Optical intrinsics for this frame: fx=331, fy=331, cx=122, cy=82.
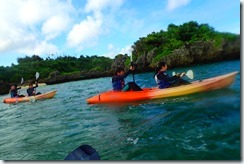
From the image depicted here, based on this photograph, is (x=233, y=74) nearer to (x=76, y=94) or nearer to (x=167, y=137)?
(x=167, y=137)

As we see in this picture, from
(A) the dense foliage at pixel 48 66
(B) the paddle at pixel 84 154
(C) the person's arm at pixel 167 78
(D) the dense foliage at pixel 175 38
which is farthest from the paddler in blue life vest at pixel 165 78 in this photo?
(B) the paddle at pixel 84 154

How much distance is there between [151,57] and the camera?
2.59m

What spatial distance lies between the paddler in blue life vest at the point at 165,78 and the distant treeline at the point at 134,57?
0.10m

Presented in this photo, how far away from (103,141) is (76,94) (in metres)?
1.33

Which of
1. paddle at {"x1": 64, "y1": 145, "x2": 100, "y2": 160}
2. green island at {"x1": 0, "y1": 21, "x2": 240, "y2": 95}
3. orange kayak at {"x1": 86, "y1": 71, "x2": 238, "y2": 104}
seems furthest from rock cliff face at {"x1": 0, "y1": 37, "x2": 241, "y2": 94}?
paddle at {"x1": 64, "y1": 145, "x2": 100, "y2": 160}

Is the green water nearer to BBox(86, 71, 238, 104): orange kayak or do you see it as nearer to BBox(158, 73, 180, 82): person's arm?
BBox(86, 71, 238, 104): orange kayak

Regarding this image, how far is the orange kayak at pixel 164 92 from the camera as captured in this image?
2.03 m

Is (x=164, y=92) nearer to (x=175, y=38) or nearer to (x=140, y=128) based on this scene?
(x=140, y=128)

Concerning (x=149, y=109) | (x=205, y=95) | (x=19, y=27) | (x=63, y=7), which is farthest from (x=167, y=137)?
(x=19, y=27)

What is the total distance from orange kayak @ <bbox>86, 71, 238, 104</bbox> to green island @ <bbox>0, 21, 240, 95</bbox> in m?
0.14

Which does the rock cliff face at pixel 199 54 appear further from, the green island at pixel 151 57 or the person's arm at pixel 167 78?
the person's arm at pixel 167 78

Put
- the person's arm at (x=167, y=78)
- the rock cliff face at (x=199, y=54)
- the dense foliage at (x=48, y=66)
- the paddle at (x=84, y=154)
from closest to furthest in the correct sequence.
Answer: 1. the rock cliff face at (x=199, y=54)
2. the paddle at (x=84, y=154)
3. the dense foliage at (x=48, y=66)
4. the person's arm at (x=167, y=78)

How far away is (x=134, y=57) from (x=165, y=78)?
2.50ft

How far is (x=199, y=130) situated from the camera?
7.07ft
